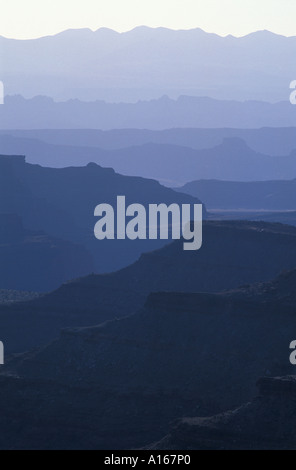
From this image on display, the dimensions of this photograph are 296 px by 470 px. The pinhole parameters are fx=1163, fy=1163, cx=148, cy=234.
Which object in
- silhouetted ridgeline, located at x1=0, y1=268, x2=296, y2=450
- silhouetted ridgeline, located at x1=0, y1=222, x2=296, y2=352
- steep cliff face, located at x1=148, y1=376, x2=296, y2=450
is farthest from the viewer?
silhouetted ridgeline, located at x1=0, y1=222, x2=296, y2=352

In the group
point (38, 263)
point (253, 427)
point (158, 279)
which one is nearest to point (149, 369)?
point (253, 427)

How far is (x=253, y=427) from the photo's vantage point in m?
61.6

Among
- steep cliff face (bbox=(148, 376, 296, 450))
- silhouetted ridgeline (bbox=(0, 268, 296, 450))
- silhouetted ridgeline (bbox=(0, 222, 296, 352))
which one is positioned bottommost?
steep cliff face (bbox=(148, 376, 296, 450))

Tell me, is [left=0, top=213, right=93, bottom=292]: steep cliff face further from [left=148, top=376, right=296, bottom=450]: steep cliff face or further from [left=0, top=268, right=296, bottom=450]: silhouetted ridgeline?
[left=148, top=376, right=296, bottom=450]: steep cliff face

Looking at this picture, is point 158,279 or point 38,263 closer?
point 158,279

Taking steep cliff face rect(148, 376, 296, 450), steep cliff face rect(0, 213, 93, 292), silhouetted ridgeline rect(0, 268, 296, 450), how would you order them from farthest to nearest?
steep cliff face rect(0, 213, 93, 292) < silhouetted ridgeline rect(0, 268, 296, 450) < steep cliff face rect(148, 376, 296, 450)

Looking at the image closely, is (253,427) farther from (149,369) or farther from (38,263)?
(38,263)

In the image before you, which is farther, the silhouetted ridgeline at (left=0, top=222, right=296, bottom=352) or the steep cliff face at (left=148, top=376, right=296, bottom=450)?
the silhouetted ridgeline at (left=0, top=222, right=296, bottom=352)

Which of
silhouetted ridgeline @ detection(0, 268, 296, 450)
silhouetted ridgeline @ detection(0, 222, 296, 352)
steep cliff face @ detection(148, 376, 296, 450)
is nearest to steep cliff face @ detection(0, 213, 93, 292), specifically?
silhouetted ridgeline @ detection(0, 222, 296, 352)

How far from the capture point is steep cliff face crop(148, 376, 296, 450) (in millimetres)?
60500

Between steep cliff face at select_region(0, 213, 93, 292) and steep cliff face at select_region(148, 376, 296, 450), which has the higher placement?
steep cliff face at select_region(0, 213, 93, 292)
